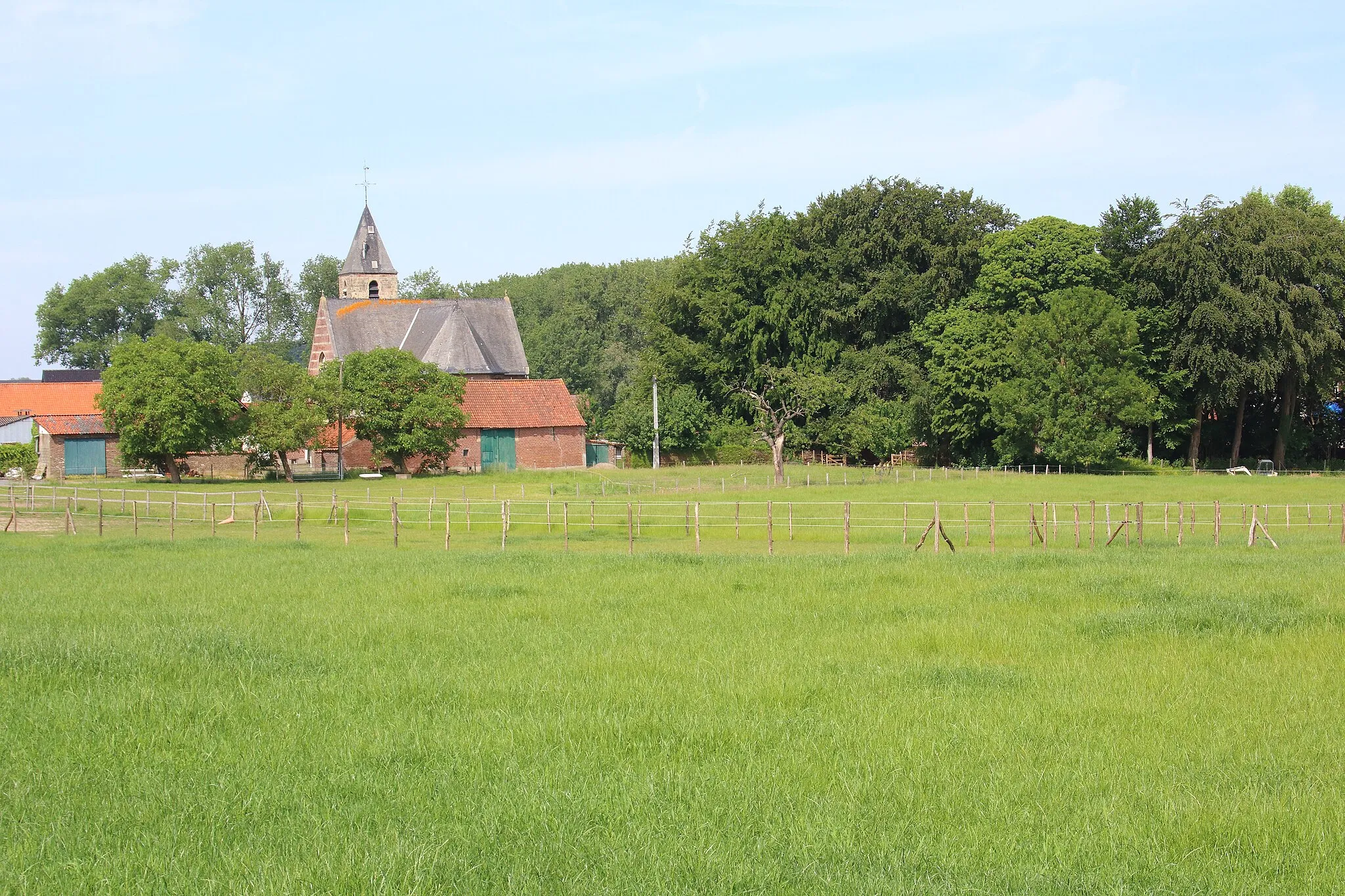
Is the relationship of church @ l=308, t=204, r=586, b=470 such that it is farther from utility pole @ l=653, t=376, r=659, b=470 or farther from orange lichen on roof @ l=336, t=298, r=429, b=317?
utility pole @ l=653, t=376, r=659, b=470

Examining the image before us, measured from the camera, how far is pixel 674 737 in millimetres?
9719

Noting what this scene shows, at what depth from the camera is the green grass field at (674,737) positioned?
22.7 ft

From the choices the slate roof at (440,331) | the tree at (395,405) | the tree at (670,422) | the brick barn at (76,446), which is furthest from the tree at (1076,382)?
the brick barn at (76,446)

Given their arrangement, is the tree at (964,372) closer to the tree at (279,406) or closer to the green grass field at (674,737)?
the tree at (279,406)

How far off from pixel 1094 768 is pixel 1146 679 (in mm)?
3516

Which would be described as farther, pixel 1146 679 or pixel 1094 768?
pixel 1146 679

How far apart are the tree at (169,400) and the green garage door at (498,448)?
45.3ft

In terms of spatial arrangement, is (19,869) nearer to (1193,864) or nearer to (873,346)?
(1193,864)

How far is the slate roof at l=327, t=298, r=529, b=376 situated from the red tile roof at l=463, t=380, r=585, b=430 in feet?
33.9

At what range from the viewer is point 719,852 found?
704 cm

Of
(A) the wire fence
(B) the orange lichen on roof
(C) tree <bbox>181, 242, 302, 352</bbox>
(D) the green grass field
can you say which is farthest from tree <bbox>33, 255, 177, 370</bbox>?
(D) the green grass field

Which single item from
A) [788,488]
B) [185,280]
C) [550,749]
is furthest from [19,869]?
[185,280]

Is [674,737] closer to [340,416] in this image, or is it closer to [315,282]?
[340,416]

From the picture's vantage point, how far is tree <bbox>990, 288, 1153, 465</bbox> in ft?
179
